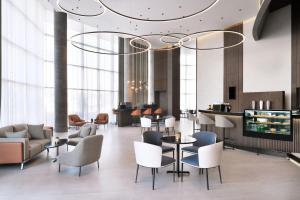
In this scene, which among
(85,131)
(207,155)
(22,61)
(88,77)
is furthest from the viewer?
(88,77)

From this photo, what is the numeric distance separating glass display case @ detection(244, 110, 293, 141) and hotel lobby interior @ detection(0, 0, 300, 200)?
0.03 meters

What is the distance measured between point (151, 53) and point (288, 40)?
10458 mm

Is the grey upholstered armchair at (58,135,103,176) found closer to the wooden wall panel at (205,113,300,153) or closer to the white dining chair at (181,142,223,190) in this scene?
the white dining chair at (181,142,223,190)

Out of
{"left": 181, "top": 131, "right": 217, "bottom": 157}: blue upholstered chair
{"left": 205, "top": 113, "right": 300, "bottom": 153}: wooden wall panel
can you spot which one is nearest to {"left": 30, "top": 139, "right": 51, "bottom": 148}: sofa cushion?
{"left": 181, "top": 131, "right": 217, "bottom": 157}: blue upholstered chair

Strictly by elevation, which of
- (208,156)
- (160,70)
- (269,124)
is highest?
(160,70)

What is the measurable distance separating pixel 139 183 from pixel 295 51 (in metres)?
8.57

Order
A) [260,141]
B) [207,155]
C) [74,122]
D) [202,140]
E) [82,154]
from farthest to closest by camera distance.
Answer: [74,122]
[260,141]
[202,140]
[82,154]
[207,155]

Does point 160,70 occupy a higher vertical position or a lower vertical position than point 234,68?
higher

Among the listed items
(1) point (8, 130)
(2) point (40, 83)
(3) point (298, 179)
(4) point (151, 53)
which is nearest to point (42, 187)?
(1) point (8, 130)

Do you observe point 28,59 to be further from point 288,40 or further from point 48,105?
point 288,40

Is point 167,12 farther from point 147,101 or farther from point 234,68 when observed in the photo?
point 147,101

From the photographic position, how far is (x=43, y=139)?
6.21m

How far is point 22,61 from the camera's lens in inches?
309

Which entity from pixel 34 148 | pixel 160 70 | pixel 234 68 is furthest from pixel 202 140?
pixel 160 70
